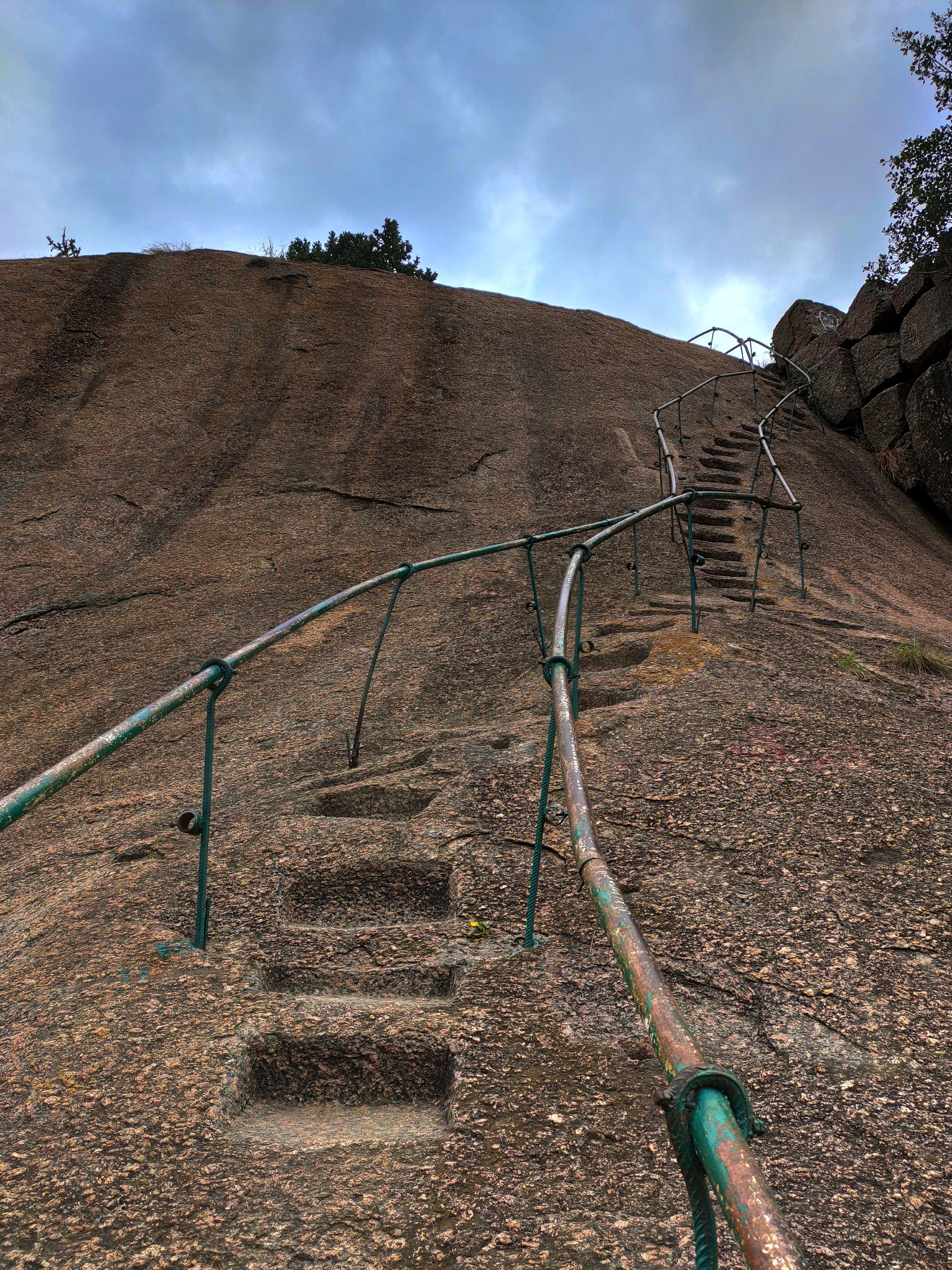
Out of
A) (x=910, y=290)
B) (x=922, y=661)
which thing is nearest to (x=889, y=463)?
(x=910, y=290)

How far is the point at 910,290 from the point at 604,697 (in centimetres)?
946

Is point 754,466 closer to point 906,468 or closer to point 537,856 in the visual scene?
point 906,468

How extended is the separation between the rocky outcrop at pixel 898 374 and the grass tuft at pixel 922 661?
19.5ft

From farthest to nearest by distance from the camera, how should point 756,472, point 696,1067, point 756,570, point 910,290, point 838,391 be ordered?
point 838,391, point 910,290, point 756,472, point 756,570, point 696,1067

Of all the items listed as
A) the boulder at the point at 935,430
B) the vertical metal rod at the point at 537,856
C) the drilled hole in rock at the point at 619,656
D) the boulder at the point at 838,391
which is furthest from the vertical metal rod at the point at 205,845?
the boulder at the point at 838,391

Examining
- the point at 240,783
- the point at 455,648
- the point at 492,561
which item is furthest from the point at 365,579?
the point at 240,783

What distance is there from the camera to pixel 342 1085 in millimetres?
1938

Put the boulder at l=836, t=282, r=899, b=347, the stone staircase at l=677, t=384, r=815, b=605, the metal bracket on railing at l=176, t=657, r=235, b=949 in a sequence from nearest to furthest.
A: the metal bracket on railing at l=176, t=657, r=235, b=949
the stone staircase at l=677, t=384, r=815, b=605
the boulder at l=836, t=282, r=899, b=347

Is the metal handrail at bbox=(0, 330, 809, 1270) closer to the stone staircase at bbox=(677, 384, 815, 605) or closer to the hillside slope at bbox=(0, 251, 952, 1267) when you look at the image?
the hillside slope at bbox=(0, 251, 952, 1267)

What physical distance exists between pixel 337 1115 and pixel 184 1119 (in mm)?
338

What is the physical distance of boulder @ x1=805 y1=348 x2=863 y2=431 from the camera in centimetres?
1141

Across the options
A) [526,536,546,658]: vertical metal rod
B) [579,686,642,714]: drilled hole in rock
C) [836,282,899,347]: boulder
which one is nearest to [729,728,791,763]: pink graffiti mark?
[579,686,642,714]: drilled hole in rock

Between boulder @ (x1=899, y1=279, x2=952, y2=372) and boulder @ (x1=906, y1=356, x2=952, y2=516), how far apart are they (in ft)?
0.51

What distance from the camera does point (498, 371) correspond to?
10039mm
